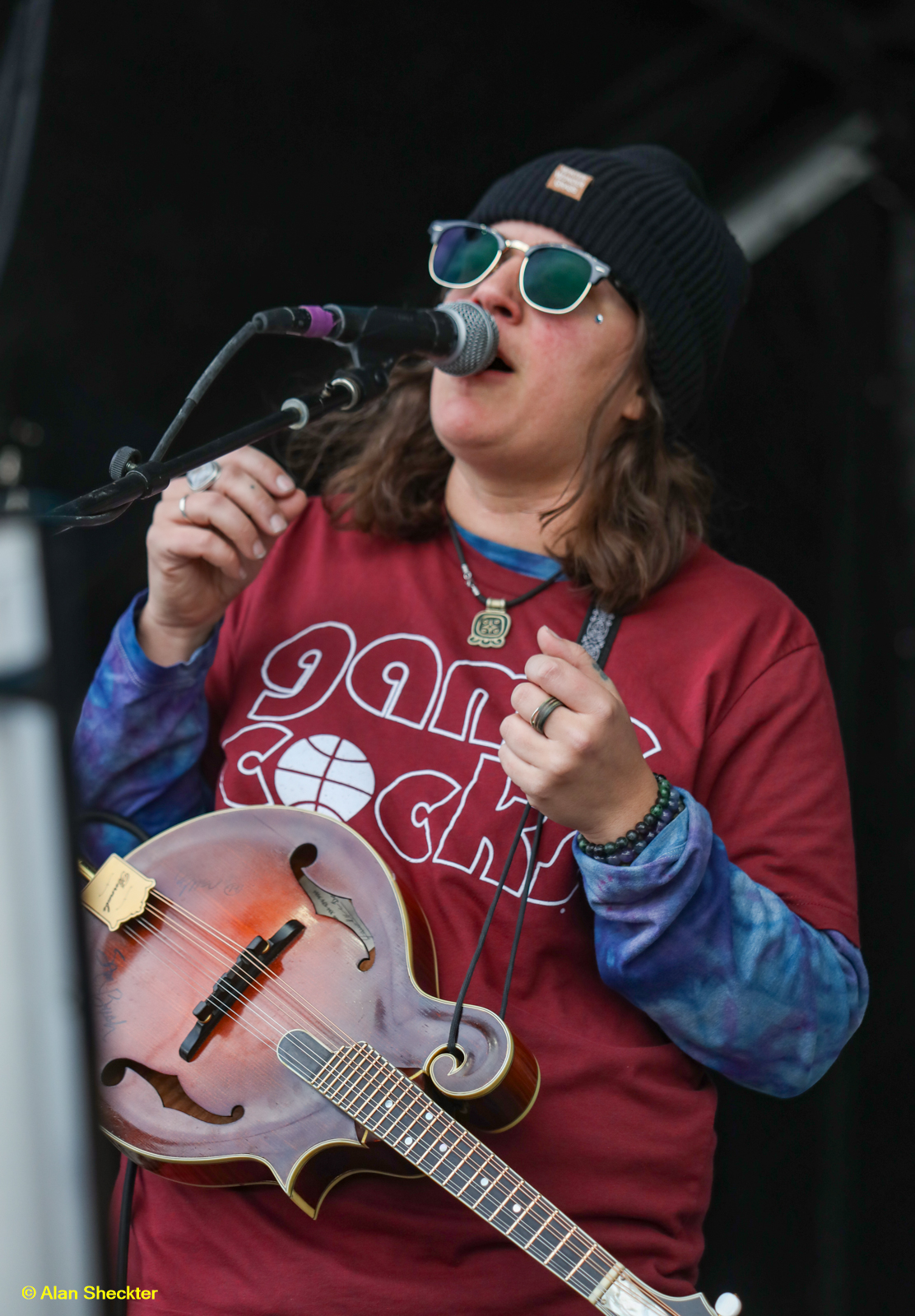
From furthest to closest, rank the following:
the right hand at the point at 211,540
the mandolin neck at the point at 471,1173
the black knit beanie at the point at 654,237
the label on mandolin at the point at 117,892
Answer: the black knit beanie at the point at 654,237 → the right hand at the point at 211,540 → the label on mandolin at the point at 117,892 → the mandolin neck at the point at 471,1173

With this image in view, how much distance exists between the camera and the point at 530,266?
1665mm

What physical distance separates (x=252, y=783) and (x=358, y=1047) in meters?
0.43

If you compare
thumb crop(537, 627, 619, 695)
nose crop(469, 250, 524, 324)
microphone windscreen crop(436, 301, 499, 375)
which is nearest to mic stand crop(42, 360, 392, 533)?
microphone windscreen crop(436, 301, 499, 375)

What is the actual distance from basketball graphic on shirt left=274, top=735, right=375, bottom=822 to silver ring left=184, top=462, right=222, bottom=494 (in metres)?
0.35

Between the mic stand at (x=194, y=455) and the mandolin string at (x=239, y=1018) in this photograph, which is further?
the mandolin string at (x=239, y=1018)

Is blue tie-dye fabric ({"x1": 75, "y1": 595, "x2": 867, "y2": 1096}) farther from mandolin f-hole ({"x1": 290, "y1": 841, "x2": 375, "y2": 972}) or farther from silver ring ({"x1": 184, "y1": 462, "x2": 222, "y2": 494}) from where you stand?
silver ring ({"x1": 184, "y1": 462, "x2": 222, "y2": 494})

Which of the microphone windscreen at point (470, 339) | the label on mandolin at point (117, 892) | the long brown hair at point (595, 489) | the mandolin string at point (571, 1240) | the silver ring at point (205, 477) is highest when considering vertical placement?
the microphone windscreen at point (470, 339)

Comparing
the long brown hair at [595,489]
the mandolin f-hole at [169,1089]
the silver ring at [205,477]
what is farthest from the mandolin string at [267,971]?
the long brown hair at [595,489]

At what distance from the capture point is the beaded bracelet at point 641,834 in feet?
4.14

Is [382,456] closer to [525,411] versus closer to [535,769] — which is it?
[525,411]

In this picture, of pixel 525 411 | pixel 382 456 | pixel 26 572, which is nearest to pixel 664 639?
pixel 525 411

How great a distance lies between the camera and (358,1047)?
126 centimetres

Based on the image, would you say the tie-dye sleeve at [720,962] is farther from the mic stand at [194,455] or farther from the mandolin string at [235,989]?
the mic stand at [194,455]

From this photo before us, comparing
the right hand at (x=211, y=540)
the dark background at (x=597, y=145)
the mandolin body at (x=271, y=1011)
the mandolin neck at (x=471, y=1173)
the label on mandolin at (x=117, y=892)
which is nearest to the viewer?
the mandolin neck at (x=471, y=1173)
